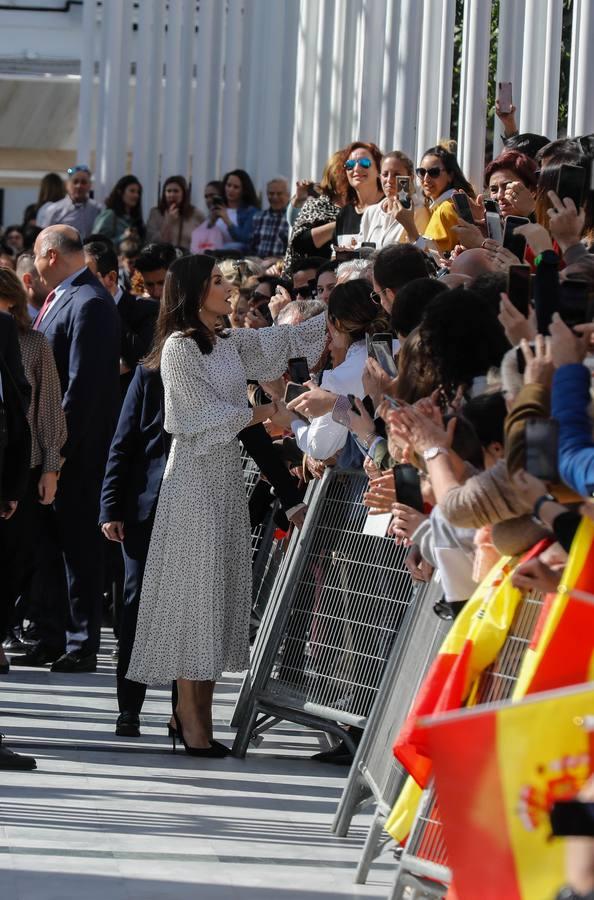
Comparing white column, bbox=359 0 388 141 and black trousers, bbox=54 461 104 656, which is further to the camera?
white column, bbox=359 0 388 141

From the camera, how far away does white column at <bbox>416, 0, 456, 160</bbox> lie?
12.6m

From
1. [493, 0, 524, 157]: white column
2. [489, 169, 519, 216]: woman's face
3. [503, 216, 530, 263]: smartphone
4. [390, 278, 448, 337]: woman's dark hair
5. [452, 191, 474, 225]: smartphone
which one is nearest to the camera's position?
[390, 278, 448, 337]: woman's dark hair

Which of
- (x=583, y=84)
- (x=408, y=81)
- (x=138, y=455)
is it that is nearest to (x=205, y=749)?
(x=138, y=455)

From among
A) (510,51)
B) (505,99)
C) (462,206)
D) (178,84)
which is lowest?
(462,206)

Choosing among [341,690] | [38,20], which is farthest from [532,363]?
[38,20]

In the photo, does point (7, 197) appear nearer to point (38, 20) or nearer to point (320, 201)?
point (38, 20)

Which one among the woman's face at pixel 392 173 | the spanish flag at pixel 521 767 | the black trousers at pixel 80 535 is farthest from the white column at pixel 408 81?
the spanish flag at pixel 521 767

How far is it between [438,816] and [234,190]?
12411 mm

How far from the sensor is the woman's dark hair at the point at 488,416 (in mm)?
4815

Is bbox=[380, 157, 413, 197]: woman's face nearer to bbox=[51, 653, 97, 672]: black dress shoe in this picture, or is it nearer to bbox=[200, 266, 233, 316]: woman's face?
bbox=[200, 266, 233, 316]: woman's face

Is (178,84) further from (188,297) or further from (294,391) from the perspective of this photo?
(294,391)

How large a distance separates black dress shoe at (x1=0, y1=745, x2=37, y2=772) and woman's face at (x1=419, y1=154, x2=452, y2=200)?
144 inches

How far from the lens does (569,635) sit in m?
4.29

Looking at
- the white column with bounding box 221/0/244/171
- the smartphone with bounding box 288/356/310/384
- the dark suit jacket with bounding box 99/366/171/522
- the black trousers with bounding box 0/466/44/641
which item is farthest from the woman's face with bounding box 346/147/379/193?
the white column with bounding box 221/0/244/171
